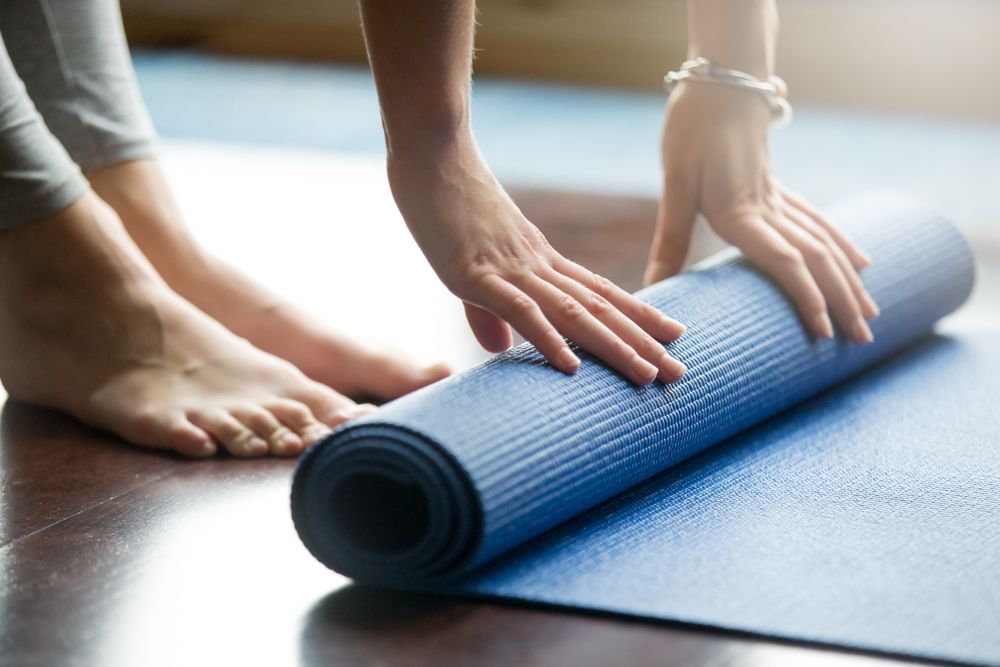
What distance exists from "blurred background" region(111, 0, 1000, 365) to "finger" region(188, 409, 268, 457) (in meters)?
0.48

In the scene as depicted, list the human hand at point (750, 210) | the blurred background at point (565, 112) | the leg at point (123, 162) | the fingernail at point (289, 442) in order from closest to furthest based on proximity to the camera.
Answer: the fingernail at point (289, 442) < the human hand at point (750, 210) < the leg at point (123, 162) < the blurred background at point (565, 112)

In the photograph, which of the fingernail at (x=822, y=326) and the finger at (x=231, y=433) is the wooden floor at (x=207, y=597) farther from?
the fingernail at (x=822, y=326)

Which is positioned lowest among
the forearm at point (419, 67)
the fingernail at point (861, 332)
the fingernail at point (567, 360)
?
the fingernail at point (861, 332)

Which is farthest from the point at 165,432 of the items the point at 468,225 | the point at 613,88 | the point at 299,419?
the point at 613,88

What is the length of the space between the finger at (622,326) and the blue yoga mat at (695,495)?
0.9 inches

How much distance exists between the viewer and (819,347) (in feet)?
5.06

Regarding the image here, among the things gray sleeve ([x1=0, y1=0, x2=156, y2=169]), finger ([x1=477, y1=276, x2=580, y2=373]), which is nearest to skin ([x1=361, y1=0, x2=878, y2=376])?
finger ([x1=477, y1=276, x2=580, y2=373])

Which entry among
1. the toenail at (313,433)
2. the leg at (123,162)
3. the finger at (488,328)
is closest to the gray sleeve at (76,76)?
the leg at (123,162)

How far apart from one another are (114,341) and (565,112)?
Result: 2.49 meters

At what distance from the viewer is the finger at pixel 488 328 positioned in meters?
1.35

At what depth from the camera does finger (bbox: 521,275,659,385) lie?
129cm

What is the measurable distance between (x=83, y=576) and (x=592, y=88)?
10.5 feet

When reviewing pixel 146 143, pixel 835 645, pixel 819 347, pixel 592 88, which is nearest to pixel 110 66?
pixel 146 143

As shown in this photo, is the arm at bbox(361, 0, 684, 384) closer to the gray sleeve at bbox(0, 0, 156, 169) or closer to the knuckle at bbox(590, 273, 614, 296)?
the knuckle at bbox(590, 273, 614, 296)
